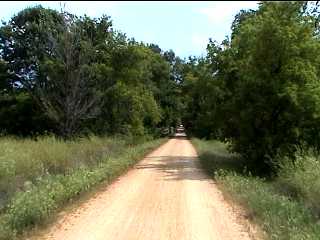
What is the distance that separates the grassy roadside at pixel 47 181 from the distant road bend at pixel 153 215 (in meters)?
0.47

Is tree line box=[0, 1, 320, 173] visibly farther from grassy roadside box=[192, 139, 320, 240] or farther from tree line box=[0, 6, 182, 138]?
grassy roadside box=[192, 139, 320, 240]

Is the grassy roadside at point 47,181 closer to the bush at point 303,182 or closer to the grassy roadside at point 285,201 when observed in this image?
the grassy roadside at point 285,201

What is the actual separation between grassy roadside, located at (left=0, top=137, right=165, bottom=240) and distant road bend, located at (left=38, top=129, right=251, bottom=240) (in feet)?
1.53

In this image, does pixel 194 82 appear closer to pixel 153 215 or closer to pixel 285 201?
pixel 285 201

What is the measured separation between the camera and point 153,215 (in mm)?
13555

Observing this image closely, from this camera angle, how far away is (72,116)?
3481 centimetres

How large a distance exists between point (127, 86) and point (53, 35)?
7708 mm

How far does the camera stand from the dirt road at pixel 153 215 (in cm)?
1125

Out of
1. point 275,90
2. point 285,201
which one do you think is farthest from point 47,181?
point 275,90

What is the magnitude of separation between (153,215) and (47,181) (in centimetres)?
317

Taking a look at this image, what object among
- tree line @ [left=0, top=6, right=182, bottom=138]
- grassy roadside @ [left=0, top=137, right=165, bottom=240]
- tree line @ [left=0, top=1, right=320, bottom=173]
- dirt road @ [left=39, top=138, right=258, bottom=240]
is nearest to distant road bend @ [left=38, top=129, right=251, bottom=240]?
dirt road @ [left=39, top=138, right=258, bottom=240]

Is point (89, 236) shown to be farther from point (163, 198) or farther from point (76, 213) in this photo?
point (163, 198)

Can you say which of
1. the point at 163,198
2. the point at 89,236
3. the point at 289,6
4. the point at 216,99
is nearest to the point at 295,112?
the point at 216,99

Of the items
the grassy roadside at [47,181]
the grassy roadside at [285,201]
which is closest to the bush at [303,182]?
the grassy roadside at [285,201]
